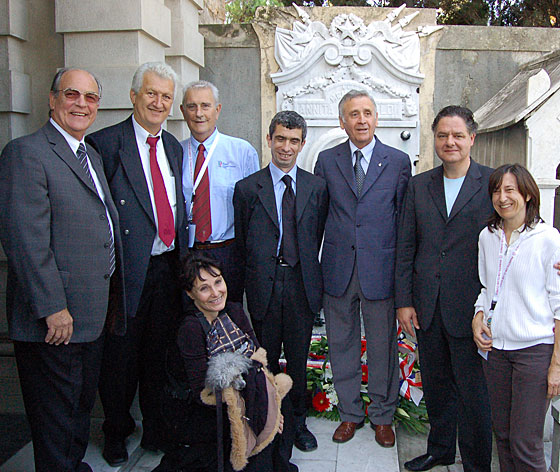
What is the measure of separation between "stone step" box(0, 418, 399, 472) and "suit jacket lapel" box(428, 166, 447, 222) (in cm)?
137

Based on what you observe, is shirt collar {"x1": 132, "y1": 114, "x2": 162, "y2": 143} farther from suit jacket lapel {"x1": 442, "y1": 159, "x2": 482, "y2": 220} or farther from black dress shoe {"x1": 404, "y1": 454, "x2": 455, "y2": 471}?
black dress shoe {"x1": 404, "y1": 454, "x2": 455, "y2": 471}

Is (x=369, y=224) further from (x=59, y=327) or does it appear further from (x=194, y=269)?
(x=59, y=327)

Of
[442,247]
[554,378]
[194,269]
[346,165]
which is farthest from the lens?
[346,165]

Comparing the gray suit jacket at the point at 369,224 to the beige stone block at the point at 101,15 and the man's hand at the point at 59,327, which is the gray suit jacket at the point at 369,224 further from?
the beige stone block at the point at 101,15

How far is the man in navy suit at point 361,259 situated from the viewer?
2.96 meters

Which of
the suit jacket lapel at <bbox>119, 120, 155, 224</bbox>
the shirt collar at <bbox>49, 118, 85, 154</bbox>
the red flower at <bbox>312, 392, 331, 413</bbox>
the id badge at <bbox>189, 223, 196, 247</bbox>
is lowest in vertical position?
the red flower at <bbox>312, 392, 331, 413</bbox>

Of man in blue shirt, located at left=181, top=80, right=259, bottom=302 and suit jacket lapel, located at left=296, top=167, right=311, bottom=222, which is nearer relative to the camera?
suit jacket lapel, located at left=296, top=167, right=311, bottom=222

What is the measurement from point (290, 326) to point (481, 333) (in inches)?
39.9

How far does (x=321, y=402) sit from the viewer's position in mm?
3461

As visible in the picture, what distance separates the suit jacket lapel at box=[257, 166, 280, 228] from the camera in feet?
9.51

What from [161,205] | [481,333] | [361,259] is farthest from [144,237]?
[481,333]

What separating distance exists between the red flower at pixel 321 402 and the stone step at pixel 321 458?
0.26m

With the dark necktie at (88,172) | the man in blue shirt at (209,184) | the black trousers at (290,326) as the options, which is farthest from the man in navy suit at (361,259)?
the dark necktie at (88,172)

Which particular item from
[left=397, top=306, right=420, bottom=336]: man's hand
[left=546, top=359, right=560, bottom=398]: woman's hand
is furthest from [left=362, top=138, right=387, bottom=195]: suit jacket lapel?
[left=546, top=359, right=560, bottom=398]: woman's hand
